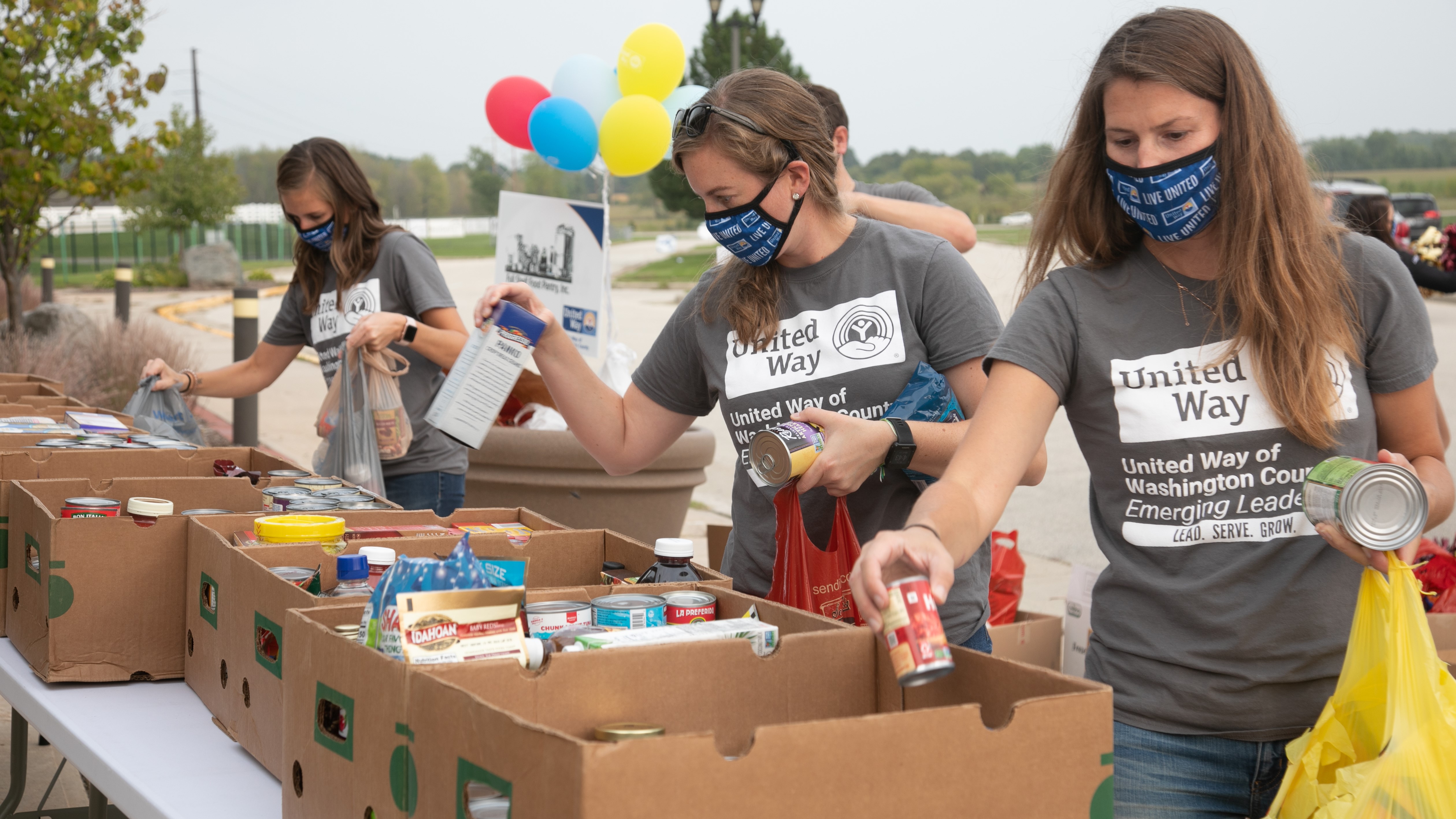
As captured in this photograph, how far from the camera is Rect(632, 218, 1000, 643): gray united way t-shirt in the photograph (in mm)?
2344

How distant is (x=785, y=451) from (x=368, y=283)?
222cm

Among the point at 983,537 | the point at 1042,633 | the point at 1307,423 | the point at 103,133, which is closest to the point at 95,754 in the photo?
the point at 983,537

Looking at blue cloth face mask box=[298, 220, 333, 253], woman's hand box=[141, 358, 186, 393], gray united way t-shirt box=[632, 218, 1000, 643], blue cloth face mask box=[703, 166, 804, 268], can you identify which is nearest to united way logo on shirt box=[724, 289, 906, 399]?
gray united way t-shirt box=[632, 218, 1000, 643]

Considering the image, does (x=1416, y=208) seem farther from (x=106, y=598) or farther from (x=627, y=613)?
(x=106, y=598)

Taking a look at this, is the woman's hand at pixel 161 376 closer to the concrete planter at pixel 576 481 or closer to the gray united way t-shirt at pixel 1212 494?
the concrete planter at pixel 576 481

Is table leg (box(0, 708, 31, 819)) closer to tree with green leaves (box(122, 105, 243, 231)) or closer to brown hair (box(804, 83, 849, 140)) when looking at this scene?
brown hair (box(804, 83, 849, 140))

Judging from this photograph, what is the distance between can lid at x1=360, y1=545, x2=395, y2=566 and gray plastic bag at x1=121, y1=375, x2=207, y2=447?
2.25 meters

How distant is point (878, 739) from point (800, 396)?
3.94ft

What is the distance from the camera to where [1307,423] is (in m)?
1.75

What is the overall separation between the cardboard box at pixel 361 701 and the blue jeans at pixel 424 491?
2.14 meters

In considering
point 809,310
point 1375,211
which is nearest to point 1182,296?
point 809,310

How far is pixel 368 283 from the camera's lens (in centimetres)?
380

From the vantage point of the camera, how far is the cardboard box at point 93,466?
270cm

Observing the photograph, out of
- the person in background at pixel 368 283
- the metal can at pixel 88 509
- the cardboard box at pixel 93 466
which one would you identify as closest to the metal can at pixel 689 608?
the metal can at pixel 88 509
